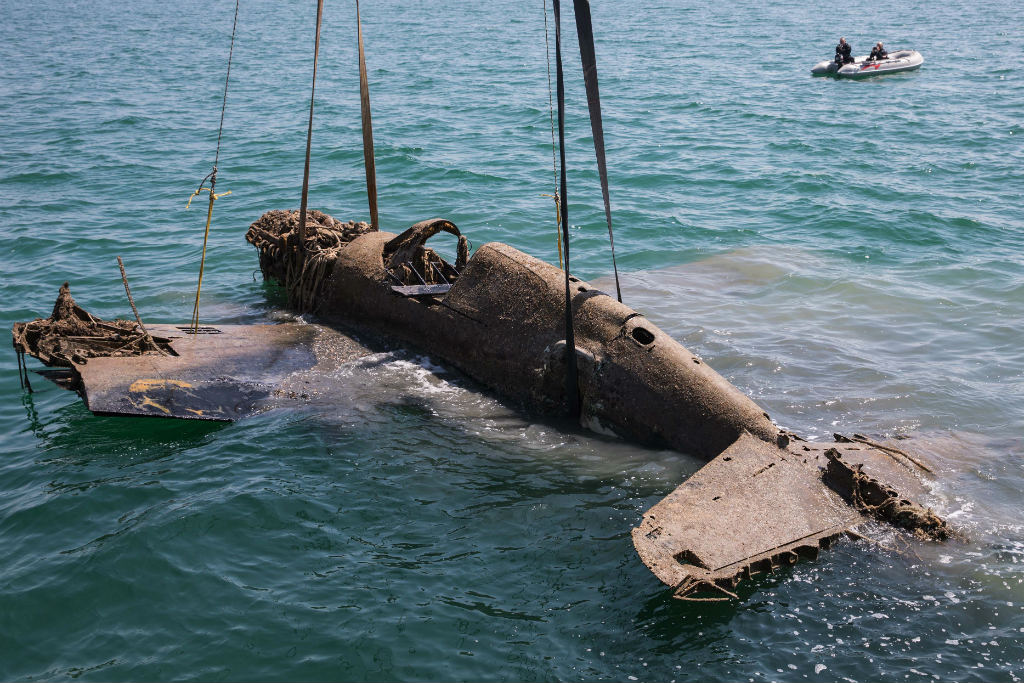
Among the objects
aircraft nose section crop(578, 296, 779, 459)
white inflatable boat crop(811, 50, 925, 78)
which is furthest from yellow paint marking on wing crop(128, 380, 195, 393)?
white inflatable boat crop(811, 50, 925, 78)

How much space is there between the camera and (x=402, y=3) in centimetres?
4247

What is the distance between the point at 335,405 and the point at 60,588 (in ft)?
8.52

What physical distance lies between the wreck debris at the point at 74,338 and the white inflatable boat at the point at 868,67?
76.7 ft

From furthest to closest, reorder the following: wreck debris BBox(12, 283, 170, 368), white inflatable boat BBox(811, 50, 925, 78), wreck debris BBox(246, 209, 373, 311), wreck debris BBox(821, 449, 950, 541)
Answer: white inflatable boat BBox(811, 50, 925, 78) → wreck debris BBox(246, 209, 373, 311) → wreck debris BBox(12, 283, 170, 368) → wreck debris BBox(821, 449, 950, 541)

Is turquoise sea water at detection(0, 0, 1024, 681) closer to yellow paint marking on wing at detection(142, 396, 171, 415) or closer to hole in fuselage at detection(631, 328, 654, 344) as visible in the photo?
yellow paint marking on wing at detection(142, 396, 171, 415)

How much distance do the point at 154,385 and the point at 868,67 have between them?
24539 mm

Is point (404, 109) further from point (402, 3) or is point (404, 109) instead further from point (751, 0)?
point (751, 0)

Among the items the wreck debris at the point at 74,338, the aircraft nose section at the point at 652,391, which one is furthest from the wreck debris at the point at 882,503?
the wreck debris at the point at 74,338

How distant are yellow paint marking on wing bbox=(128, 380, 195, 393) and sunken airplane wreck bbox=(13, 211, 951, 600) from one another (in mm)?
16

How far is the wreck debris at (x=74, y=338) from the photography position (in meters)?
7.39

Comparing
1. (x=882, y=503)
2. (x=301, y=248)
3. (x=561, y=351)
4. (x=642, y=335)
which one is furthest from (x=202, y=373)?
(x=882, y=503)

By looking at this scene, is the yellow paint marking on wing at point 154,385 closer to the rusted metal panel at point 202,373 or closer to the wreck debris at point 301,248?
the rusted metal panel at point 202,373

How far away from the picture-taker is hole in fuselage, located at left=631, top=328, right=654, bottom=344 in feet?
21.5

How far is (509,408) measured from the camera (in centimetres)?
716
